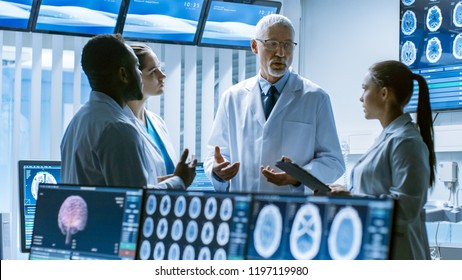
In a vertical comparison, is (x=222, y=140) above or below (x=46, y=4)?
below

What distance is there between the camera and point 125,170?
5.49 feet

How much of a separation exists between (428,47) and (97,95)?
109 inches

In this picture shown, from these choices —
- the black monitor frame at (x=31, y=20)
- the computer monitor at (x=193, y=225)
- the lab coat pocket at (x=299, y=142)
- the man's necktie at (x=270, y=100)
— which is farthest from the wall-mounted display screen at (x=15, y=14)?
the computer monitor at (x=193, y=225)

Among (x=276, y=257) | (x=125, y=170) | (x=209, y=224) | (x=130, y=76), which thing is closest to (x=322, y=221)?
(x=276, y=257)

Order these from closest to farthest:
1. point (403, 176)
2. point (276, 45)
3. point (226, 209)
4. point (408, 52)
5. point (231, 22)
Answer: point (226, 209) < point (403, 176) < point (276, 45) < point (408, 52) < point (231, 22)

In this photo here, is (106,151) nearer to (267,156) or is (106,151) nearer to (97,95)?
(97,95)

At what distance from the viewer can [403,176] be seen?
1.81 meters

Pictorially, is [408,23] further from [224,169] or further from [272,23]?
[224,169]

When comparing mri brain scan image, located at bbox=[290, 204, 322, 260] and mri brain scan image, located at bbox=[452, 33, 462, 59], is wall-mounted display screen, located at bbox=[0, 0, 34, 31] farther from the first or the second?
mri brain scan image, located at bbox=[290, 204, 322, 260]

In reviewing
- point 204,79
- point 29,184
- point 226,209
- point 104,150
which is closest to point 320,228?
point 226,209

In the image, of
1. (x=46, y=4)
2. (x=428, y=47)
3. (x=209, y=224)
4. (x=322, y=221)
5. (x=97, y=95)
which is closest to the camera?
(x=322, y=221)

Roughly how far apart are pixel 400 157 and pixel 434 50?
2422 millimetres

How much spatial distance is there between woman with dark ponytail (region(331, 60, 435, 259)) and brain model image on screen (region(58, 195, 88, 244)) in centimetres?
78
